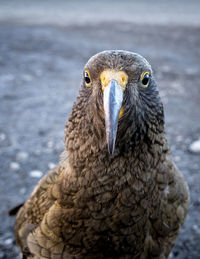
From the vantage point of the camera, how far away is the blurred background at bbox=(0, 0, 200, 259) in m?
3.73

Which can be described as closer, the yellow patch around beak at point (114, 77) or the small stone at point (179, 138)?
the yellow patch around beak at point (114, 77)

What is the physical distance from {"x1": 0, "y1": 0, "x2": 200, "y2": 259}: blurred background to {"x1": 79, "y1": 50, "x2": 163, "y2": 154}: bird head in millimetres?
1846

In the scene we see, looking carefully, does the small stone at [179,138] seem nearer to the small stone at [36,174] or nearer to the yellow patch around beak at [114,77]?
the small stone at [36,174]

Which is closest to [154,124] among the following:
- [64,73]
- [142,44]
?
[64,73]

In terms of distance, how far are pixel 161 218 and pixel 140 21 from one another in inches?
561

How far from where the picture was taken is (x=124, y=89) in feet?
5.32

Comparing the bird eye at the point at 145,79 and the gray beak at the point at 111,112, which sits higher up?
the bird eye at the point at 145,79

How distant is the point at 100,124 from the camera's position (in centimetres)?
169

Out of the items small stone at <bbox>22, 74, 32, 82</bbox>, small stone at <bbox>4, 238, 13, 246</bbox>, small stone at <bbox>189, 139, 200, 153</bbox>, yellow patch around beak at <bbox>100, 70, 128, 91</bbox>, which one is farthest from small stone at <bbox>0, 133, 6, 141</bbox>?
yellow patch around beak at <bbox>100, 70, 128, 91</bbox>

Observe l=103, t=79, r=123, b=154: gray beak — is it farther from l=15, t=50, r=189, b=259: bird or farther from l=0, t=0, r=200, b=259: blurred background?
l=0, t=0, r=200, b=259: blurred background

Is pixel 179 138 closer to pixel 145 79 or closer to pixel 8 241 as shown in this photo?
pixel 8 241

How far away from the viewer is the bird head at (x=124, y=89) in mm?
1619

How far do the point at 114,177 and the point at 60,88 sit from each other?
5.11m

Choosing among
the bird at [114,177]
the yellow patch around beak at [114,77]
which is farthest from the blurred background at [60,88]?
the yellow patch around beak at [114,77]
